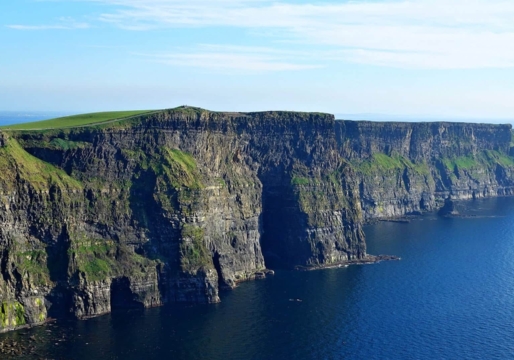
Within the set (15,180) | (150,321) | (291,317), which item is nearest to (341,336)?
(291,317)

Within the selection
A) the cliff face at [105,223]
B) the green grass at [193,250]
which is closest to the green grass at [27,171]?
the cliff face at [105,223]

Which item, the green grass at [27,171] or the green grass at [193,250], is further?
the green grass at [193,250]

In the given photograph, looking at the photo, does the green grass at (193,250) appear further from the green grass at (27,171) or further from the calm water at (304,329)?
the green grass at (27,171)

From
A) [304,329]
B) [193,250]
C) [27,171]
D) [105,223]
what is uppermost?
[27,171]

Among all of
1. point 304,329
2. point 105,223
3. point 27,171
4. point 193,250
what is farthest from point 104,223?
point 304,329

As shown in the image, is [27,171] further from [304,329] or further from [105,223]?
[304,329]

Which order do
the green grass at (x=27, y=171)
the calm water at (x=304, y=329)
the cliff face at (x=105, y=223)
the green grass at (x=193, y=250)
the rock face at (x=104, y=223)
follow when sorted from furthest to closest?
the green grass at (x=193, y=250) → the green grass at (x=27, y=171) → the cliff face at (x=105, y=223) → the rock face at (x=104, y=223) → the calm water at (x=304, y=329)

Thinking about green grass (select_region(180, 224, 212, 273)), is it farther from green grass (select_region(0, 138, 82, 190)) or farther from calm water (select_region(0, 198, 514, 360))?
green grass (select_region(0, 138, 82, 190))

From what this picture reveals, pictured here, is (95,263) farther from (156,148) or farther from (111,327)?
(156,148)

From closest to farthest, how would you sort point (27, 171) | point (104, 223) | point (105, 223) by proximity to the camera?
point (27, 171)
point (104, 223)
point (105, 223)

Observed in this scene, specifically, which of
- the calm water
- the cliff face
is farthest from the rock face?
the calm water

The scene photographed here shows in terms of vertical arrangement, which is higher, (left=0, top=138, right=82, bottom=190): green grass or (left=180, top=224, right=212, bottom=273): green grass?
(left=0, top=138, right=82, bottom=190): green grass

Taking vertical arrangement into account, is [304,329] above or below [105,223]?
below
